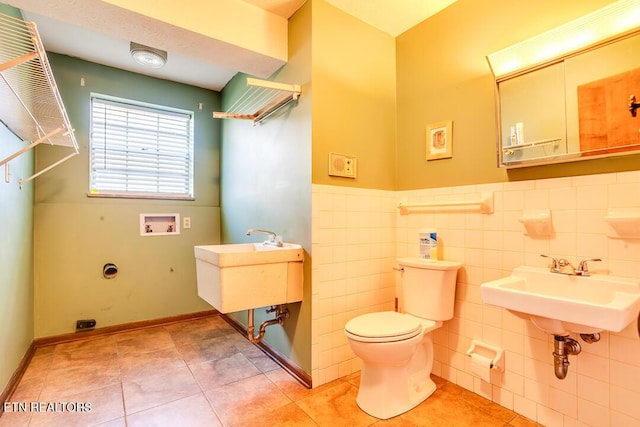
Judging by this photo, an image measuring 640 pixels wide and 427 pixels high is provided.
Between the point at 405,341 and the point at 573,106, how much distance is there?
4.95ft

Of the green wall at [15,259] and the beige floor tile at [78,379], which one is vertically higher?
the green wall at [15,259]

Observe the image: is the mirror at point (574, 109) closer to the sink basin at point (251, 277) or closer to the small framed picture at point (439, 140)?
the small framed picture at point (439, 140)

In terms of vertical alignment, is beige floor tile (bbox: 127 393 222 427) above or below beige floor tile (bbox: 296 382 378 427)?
above

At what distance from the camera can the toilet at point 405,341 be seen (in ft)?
5.34

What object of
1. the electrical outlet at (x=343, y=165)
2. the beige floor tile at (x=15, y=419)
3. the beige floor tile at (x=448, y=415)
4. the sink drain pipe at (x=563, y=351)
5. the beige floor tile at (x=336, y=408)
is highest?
the electrical outlet at (x=343, y=165)

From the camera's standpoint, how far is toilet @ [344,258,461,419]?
1.63 m

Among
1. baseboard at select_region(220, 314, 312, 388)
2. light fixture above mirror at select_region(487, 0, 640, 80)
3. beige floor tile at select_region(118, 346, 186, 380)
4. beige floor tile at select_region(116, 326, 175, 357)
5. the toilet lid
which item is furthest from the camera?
beige floor tile at select_region(116, 326, 175, 357)

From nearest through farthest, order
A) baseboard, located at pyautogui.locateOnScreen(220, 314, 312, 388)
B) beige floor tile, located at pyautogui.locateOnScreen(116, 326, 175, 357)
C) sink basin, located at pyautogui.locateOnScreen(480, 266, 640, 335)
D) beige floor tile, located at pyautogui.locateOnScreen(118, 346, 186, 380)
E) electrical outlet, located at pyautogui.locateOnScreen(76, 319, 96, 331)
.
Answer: sink basin, located at pyautogui.locateOnScreen(480, 266, 640, 335), baseboard, located at pyautogui.locateOnScreen(220, 314, 312, 388), beige floor tile, located at pyautogui.locateOnScreen(118, 346, 186, 380), beige floor tile, located at pyautogui.locateOnScreen(116, 326, 175, 357), electrical outlet, located at pyautogui.locateOnScreen(76, 319, 96, 331)

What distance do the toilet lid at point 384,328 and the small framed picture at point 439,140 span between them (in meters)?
1.10

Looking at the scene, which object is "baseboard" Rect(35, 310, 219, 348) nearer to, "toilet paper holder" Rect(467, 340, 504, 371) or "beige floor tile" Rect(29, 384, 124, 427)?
"beige floor tile" Rect(29, 384, 124, 427)

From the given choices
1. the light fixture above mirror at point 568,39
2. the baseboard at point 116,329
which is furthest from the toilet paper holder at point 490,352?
the baseboard at point 116,329

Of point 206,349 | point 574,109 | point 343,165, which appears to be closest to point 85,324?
point 206,349

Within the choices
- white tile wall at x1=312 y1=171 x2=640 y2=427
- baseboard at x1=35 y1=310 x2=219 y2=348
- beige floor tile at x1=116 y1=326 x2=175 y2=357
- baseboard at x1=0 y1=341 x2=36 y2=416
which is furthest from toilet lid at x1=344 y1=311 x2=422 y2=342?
baseboard at x1=35 y1=310 x2=219 y2=348

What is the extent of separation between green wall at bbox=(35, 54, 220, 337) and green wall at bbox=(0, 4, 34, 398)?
17 cm
